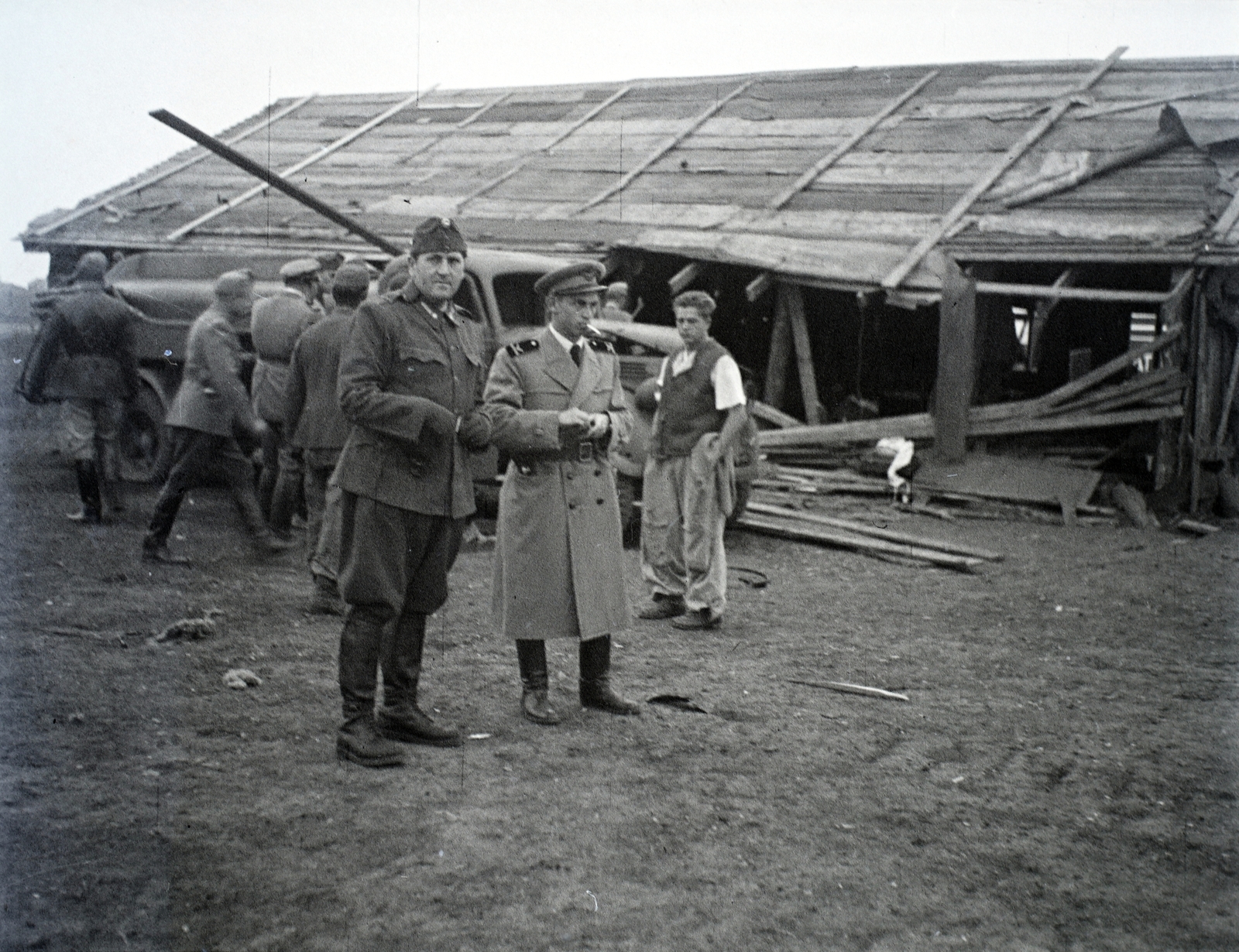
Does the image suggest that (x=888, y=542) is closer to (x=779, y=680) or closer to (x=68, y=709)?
(x=779, y=680)

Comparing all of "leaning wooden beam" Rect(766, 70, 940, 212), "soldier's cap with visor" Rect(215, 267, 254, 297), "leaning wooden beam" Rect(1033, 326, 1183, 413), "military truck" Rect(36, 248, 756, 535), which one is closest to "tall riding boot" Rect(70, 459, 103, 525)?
"military truck" Rect(36, 248, 756, 535)

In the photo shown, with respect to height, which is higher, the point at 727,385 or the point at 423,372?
the point at 423,372

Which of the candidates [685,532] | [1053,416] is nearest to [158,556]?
[685,532]

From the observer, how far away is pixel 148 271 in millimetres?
11727

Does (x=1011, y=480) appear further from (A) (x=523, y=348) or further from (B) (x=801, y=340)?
(A) (x=523, y=348)

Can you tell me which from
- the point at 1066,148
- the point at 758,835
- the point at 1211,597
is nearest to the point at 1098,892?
the point at 758,835

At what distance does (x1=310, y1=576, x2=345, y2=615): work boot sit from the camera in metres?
6.48

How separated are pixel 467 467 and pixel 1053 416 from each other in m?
8.73

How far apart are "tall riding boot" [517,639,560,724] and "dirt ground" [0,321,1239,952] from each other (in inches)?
4.4

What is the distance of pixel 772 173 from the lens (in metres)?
15.0

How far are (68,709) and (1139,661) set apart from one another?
16.3ft

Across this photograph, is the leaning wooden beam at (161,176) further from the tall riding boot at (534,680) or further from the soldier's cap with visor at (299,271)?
the tall riding boot at (534,680)

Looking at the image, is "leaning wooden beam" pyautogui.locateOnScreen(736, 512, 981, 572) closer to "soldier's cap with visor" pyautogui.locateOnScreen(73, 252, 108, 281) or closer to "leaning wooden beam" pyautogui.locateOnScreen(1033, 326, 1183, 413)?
"leaning wooden beam" pyautogui.locateOnScreen(1033, 326, 1183, 413)

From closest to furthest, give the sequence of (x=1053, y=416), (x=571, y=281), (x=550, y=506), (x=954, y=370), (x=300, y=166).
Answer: (x=550, y=506) < (x=571, y=281) < (x=1053, y=416) < (x=954, y=370) < (x=300, y=166)
